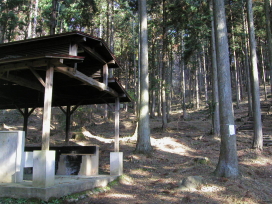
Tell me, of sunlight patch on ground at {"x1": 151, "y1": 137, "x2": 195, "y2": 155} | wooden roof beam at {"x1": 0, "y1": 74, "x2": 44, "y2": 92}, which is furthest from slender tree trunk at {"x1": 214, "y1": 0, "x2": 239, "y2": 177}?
wooden roof beam at {"x1": 0, "y1": 74, "x2": 44, "y2": 92}

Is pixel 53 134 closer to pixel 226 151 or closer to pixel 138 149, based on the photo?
pixel 138 149

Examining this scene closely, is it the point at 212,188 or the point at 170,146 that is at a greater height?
the point at 170,146

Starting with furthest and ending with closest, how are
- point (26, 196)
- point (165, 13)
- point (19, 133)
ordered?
point (165, 13) < point (19, 133) < point (26, 196)

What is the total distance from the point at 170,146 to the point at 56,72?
8515mm

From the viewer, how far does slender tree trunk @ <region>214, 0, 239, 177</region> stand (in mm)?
7914

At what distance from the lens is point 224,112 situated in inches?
320

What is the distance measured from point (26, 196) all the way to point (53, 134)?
588 inches

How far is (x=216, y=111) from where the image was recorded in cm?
1553

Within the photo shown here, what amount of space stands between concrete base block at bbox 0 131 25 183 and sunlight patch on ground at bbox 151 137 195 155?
869 cm

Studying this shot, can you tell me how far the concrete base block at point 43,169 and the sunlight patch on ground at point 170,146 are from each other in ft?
27.9

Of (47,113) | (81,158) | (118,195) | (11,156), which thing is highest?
(47,113)

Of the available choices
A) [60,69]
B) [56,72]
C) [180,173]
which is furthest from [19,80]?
[180,173]

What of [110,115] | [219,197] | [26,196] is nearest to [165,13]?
[110,115]

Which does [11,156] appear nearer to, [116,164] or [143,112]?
[116,164]
